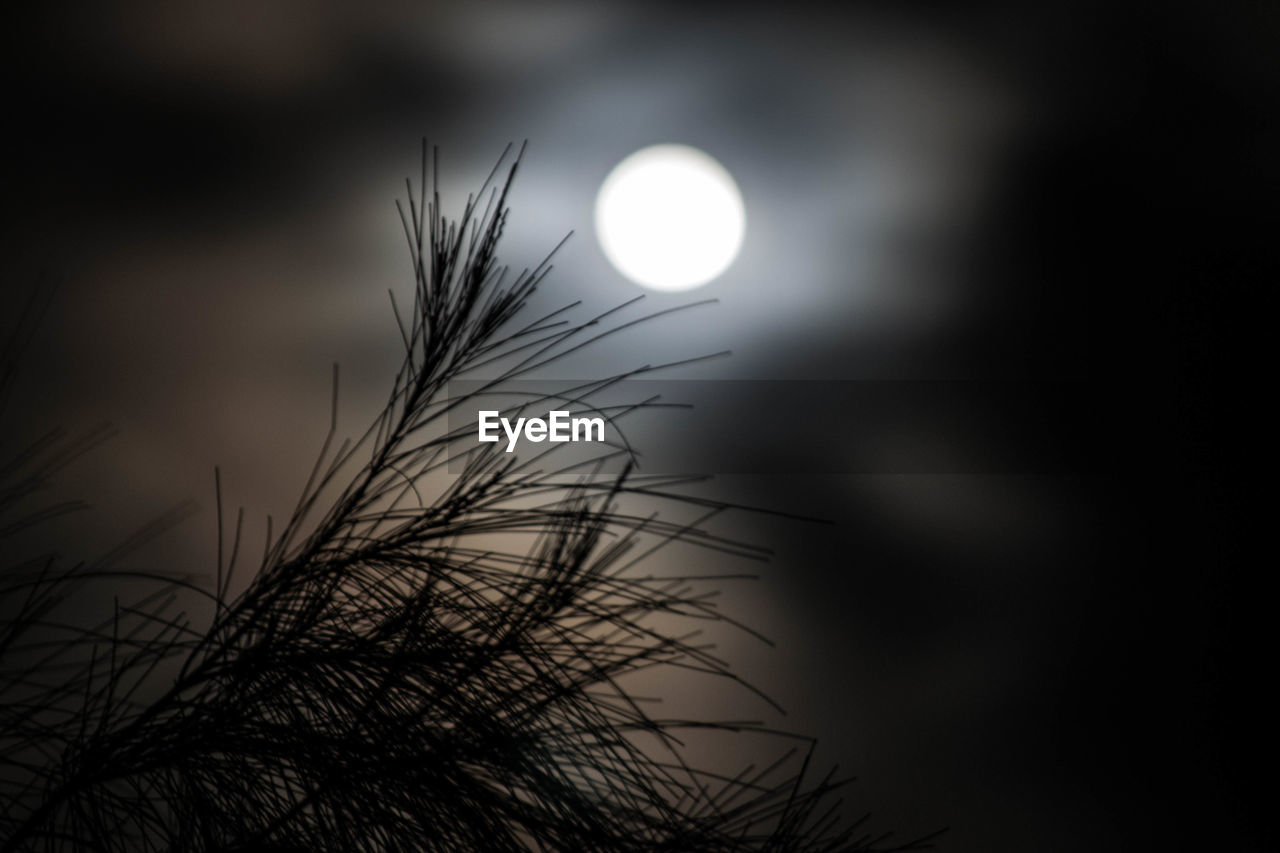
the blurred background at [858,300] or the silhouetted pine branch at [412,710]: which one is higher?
the blurred background at [858,300]

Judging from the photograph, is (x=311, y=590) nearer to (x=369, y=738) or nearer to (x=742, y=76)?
(x=369, y=738)

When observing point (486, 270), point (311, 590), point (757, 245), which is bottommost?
point (311, 590)

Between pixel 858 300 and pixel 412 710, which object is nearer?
pixel 412 710

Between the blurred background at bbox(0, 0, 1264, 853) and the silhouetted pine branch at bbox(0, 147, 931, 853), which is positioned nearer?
the silhouetted pine branch at bbox(0, 147, 931, 853)

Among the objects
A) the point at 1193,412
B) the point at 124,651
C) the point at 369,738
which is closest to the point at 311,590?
the point at 369,738

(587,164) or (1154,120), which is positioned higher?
(1154,120)

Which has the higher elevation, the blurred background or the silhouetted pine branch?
the blurred background

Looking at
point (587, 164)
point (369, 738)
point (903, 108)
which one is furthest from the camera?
point (903, 108)

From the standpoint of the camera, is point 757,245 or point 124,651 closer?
point 124,651
